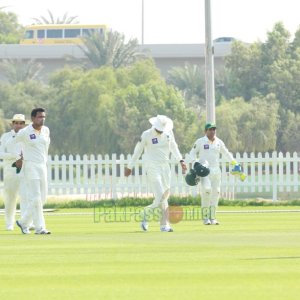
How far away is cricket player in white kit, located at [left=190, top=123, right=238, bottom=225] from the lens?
24062 millimetres

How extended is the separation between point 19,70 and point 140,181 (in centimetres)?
5630

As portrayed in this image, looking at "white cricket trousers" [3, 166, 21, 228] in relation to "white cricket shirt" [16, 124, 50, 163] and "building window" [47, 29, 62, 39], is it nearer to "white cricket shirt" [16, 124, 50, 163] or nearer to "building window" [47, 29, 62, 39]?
"white cricket shirt" [16, 124, 50, 163]

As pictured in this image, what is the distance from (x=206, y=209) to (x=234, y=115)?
157ft

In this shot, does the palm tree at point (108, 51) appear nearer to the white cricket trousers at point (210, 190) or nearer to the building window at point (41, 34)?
the building window at point (41, 34)

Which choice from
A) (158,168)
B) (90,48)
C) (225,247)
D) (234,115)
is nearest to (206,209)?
(158,168)

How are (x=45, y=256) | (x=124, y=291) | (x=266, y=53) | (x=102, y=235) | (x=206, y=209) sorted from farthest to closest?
(x=266, y=53) < (x=206, y=209) < (x=102, y=235) < (x=45, y=256) < (x=124, y=291)

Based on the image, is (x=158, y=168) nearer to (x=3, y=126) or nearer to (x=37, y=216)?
(x=37, y=216)

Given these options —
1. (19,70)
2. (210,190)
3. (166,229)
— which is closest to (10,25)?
(19,70)

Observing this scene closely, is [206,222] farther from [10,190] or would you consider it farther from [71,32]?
[71,32]

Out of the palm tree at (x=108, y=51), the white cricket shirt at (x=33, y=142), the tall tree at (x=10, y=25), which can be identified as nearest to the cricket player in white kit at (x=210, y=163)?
the white cricket shirt at (x=33, y=142)

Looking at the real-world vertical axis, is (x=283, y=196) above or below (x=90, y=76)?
below

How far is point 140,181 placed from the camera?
122 ft

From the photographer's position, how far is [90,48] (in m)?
87.4

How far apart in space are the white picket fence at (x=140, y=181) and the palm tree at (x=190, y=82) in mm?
46972
